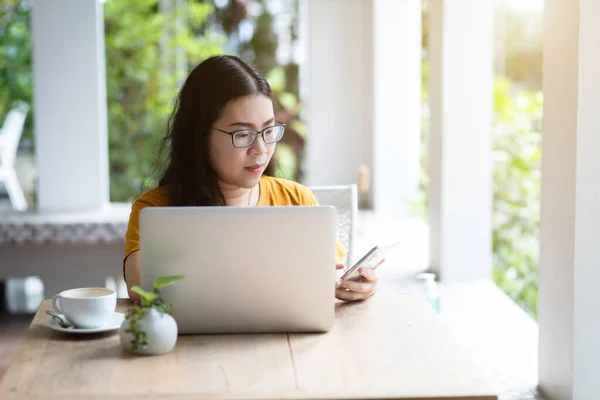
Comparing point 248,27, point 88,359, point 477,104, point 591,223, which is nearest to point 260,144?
point 88,359

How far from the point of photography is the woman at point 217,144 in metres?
1.96

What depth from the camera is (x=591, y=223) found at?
7.12 feet

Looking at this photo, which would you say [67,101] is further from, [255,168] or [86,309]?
[86,309]

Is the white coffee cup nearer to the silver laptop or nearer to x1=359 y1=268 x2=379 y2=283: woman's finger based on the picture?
the silver laptop

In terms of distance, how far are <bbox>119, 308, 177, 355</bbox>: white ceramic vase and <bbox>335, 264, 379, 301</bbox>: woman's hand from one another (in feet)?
1.52

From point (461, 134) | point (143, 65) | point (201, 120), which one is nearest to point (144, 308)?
point (201, 120)

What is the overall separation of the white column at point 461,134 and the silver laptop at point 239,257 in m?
2.19

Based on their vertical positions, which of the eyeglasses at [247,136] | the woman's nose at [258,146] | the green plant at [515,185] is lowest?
the green plant at [515,185]

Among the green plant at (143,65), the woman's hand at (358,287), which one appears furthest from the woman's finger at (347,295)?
the green plant at (143,65)

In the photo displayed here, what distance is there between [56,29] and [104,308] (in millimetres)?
3763

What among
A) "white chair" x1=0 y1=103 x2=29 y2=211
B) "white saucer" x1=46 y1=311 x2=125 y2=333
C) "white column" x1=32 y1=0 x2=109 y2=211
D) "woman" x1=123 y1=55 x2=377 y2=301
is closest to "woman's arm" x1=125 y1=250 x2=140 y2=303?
"woman" x1=123 y1=55 x2=377 y2=301

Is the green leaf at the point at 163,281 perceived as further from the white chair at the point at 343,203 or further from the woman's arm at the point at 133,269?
the white chair at the point at 343,203

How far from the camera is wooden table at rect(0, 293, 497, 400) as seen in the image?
1327 millimetres

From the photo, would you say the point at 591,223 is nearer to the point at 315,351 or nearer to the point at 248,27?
the point at 315,351
